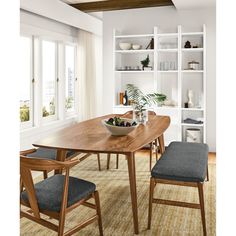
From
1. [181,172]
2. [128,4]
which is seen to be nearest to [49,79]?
[128,4]

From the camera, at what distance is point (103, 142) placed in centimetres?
255

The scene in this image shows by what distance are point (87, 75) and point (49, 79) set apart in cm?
106

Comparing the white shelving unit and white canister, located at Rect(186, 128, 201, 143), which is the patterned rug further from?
the white shelving unit

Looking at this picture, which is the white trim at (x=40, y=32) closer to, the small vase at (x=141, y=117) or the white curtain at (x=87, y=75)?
the white curtain at (x=87, y=75)

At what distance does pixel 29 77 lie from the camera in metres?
4.80

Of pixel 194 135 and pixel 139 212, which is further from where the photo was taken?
pixel 194 135

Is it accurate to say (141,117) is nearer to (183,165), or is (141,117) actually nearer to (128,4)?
(183,165)

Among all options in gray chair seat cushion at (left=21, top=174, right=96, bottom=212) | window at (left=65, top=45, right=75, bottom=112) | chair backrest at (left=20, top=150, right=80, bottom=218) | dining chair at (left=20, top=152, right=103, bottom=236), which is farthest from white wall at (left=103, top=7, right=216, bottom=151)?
chair backrest at (left=20, top=150, right=80, bottom=218)

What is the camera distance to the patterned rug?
2531mm

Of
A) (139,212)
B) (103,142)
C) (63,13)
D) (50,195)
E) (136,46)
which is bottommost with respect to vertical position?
(139,212)

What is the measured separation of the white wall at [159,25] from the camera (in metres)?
5.17

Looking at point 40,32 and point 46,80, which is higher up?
point 40,32

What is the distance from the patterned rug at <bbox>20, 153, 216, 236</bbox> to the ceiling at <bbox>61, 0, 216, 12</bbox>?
2.59m
